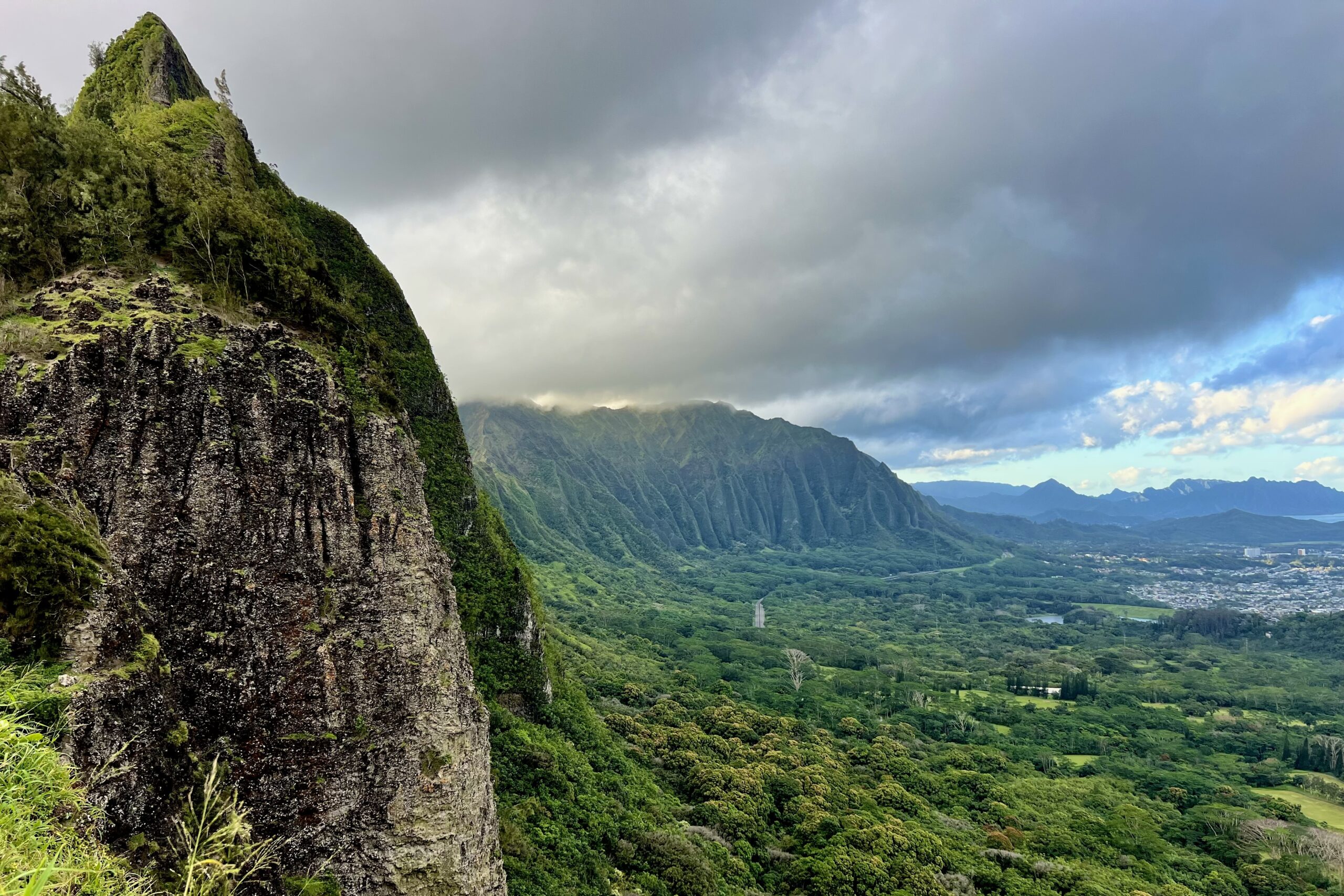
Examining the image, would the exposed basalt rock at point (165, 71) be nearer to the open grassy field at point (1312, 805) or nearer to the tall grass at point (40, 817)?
the tall grass at point (40, 817)

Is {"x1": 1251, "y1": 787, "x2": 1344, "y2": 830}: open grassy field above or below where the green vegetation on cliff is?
below

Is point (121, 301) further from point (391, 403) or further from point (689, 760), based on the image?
point (689, 760)

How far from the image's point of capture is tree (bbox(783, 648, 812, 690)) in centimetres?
10269

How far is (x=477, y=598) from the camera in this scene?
41.7 metres

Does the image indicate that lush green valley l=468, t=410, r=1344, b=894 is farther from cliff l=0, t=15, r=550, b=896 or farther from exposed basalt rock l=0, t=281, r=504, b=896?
cliff l=0, t=15, r=550, b=896

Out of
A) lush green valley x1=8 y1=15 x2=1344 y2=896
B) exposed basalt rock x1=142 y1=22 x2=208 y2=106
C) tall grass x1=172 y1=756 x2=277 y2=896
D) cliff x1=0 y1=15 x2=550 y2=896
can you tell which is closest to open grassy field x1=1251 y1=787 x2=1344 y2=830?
lush green valley x1=8 y1=15 x2=1344 y2=896

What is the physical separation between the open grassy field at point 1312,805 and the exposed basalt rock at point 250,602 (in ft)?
334

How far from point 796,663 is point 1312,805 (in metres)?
69.7

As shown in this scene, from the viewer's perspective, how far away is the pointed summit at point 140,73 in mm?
32156

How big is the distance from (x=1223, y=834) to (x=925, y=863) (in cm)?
4522

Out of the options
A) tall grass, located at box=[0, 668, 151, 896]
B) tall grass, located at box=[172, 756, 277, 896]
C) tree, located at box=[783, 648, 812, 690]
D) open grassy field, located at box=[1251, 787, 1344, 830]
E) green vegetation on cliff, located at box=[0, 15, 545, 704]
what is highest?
green vegetation on cliff, located at box=[0, 15, 545, 704]

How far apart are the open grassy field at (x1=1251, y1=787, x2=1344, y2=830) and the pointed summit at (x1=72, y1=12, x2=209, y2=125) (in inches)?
5084

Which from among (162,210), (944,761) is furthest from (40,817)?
(944,761)

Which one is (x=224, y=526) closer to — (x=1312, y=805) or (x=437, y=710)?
(x=437, y=710)
